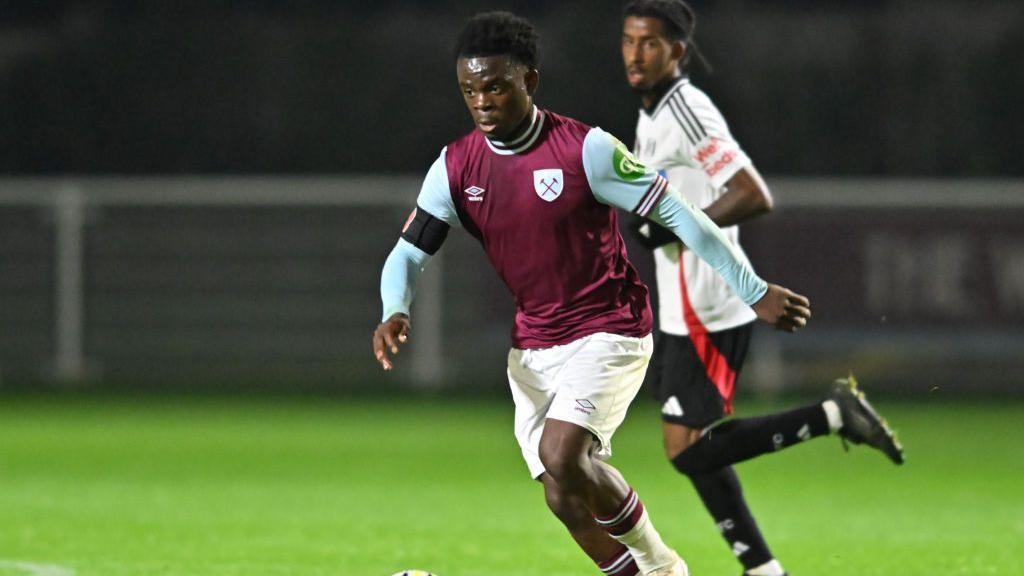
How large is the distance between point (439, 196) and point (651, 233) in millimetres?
1229

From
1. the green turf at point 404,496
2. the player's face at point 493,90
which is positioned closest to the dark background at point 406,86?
the green turf at point 404,496

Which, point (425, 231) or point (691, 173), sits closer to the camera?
point (425, 231)

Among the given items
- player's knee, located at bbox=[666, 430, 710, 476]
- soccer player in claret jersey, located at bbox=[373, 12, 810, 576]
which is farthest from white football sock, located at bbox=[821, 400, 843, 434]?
soccer player in claret jersey, located at bbox=[373, 12, 810, 576]

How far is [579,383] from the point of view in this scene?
18.4 ft

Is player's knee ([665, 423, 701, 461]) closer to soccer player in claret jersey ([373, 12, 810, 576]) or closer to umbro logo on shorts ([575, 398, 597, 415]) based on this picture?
soccer player in claret jersey ([373, 12, 810, 576])

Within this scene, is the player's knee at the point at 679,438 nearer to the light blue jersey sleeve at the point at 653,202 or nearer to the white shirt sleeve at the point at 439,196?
the light blue jersey sleeve at the point at 653,202

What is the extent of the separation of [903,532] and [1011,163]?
12.0 m

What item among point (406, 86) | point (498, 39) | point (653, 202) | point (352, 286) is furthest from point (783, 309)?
point (406, 86)

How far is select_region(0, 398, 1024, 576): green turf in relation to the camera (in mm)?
7410

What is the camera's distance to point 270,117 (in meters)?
21.2

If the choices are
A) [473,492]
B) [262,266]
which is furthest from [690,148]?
[262,266]

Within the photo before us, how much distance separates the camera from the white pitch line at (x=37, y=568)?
687 cm

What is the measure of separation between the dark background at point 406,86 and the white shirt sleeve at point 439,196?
13719 millimetres

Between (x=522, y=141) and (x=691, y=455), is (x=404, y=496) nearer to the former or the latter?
(x=691, y=455)
